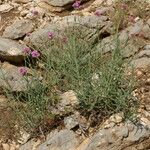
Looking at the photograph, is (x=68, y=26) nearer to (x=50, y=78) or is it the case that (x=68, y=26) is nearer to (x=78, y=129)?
(x=50, y=78)

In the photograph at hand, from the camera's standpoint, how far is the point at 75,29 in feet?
19.3

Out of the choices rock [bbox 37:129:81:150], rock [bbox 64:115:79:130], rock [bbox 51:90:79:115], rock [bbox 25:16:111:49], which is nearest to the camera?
rock [bbox 37:129:81:150]

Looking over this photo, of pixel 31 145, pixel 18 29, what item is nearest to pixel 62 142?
pixel 31 145

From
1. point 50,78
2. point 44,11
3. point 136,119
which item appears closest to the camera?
point 136,119

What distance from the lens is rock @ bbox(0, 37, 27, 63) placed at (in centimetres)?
563

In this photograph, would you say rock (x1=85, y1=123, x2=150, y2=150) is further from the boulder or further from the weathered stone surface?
the weathered stone surface

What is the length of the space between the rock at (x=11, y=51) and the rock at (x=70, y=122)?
3.90ft

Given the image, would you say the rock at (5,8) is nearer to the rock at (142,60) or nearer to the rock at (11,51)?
A: the rock at (11,51)

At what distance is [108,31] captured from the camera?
5988mm

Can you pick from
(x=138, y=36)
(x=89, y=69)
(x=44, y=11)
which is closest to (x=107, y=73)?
(x=89, y=69)

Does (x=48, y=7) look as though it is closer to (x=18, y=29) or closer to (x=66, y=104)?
(x=18, y=29)

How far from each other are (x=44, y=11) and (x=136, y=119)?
2490mm

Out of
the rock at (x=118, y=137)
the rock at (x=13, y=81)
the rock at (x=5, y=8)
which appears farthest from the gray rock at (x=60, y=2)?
the rock at (x=118, y=137)

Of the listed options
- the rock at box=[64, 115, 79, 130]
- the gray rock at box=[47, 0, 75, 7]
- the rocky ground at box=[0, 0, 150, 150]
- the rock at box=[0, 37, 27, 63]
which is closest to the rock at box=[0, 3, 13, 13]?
the rocky ground at box=[0, 0, 150, 150]
